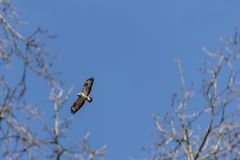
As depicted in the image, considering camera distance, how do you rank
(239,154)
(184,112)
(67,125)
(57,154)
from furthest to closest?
Answer: (184,112) < (239,154) < (67,125) < (57,154)

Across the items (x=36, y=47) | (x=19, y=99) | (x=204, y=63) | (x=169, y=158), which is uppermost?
(x=204, y=63)

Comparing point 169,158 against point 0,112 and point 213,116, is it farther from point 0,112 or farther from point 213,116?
point 0,112

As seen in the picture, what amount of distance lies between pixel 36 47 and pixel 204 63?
14.1 feet

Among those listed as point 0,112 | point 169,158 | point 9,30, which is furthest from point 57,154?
point 169,158

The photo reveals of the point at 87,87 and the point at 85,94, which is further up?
the point at 87,87

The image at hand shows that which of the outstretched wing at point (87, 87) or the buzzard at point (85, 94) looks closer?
the buzzard at point (85, 94)

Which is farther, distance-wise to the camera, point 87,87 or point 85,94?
point 87,87

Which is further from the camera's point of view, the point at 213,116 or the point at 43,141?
the point at 213,116

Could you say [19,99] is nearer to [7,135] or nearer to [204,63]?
[7,135]

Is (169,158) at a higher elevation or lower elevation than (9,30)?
higher

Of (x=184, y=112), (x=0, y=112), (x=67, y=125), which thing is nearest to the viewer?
(x=0, y=112)

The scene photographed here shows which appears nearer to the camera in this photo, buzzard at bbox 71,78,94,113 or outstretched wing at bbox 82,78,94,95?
buzzard at bbox 71,78,94,113

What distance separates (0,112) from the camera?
4.81 metres

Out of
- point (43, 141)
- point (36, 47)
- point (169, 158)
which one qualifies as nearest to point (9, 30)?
point (36, 47)
